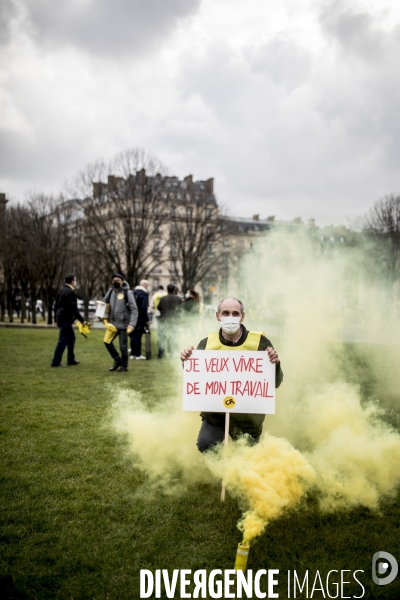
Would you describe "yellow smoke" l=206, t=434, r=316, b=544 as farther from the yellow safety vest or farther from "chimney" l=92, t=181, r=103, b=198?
"chimney" l=92, t=181, r=103, b=198

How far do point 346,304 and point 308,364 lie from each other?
454 centimetres

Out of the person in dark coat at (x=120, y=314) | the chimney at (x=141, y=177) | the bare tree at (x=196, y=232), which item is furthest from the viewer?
the bare tree at (x=196, y=232)

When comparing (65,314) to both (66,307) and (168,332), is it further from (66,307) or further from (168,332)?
(168,332)

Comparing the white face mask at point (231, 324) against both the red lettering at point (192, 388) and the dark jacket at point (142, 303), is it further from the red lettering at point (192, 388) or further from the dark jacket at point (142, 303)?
the dark jacket at point (142, 303)

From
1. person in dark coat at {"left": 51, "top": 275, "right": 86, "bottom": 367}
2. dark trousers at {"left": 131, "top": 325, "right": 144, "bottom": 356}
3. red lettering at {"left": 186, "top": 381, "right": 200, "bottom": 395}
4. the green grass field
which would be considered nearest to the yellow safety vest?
red lettering at {"left": 186, "top": 381, "right": 200, "bottom": 395}

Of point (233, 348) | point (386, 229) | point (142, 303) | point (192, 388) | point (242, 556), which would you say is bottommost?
point (242, 556)

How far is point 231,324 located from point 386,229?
26.0m

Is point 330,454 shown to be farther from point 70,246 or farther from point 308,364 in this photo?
point 70,246

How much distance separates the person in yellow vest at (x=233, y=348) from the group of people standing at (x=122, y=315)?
609cm

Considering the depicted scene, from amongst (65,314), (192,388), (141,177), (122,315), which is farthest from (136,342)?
(141,177)

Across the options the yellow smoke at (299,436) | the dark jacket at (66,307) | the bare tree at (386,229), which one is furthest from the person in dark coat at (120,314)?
the bare tree at (386,229)

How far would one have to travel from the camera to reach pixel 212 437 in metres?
4.55

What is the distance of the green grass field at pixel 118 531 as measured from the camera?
3.01m

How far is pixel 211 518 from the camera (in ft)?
12.4
